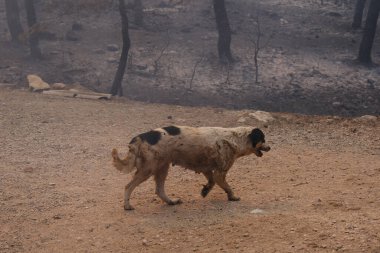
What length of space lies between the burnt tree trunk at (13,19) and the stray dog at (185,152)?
17.8 m

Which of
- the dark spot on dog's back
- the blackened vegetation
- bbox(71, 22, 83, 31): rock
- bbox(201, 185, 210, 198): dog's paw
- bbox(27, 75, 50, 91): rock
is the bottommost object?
bbox(27, 75, 50, 91): rock

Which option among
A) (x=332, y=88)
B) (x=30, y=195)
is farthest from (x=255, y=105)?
(x=30, y=195)

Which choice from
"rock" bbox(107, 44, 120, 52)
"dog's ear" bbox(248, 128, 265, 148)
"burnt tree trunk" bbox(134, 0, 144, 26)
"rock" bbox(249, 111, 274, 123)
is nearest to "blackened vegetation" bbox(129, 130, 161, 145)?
"dog's ear" bbox(248, 128, 265, 148)

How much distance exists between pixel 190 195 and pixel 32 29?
1529 centimetres

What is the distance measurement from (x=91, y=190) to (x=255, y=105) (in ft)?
36.1

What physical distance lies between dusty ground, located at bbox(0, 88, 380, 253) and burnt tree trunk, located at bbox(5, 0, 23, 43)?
11519 mm

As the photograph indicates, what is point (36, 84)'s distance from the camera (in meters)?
18.2

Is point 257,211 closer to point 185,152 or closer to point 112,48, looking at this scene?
point 185,152

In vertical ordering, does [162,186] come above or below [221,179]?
below

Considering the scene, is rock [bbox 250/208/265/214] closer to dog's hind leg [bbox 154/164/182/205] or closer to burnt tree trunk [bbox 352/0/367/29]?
dog's hind leg [bbox 154/164/182/205]

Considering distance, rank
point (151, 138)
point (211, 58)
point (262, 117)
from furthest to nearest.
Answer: point (211, 58) < point (262, 117) < point (151, 138)

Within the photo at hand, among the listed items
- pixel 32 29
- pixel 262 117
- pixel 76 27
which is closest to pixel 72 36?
pixel 76 27

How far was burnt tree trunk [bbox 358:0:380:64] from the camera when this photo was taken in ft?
68.5

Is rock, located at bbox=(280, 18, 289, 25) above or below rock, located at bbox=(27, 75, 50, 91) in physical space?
above
